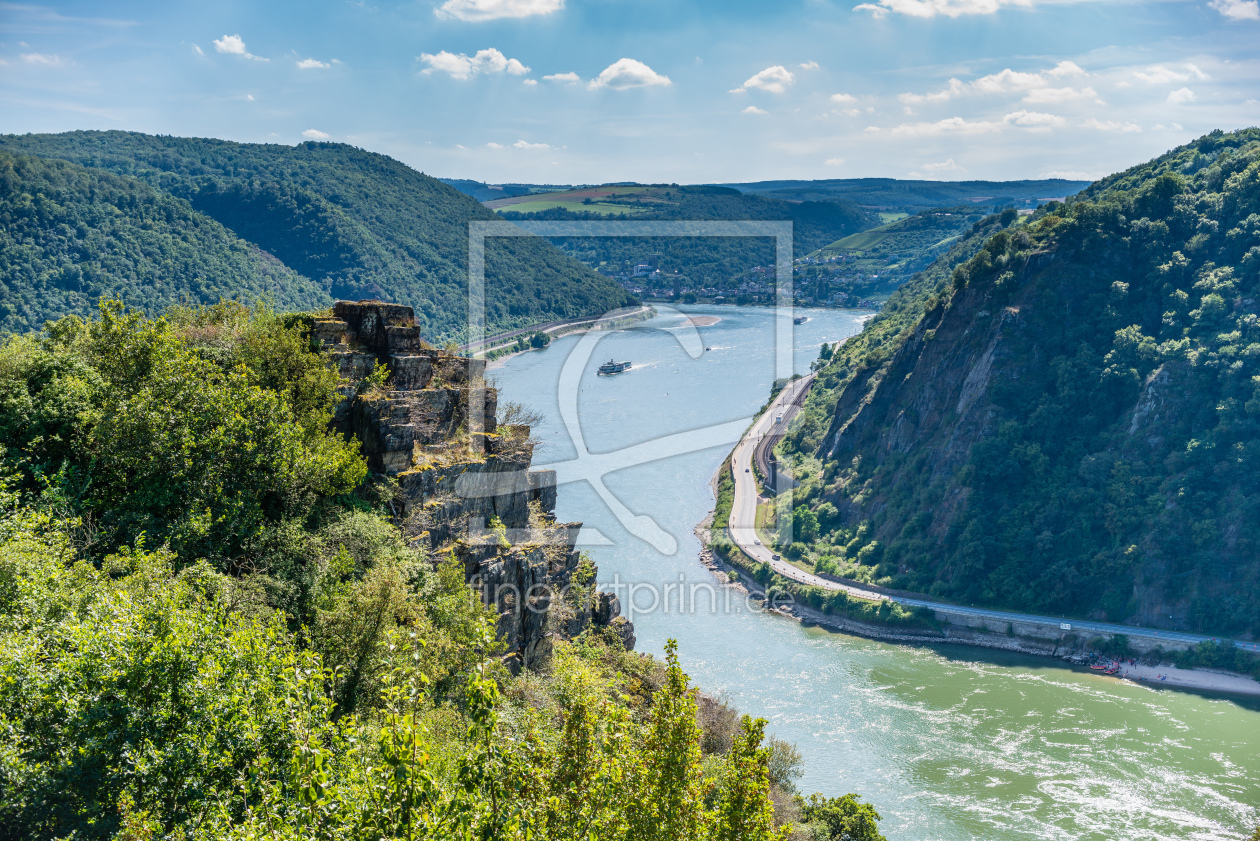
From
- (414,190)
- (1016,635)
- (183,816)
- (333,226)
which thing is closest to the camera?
(183,816)

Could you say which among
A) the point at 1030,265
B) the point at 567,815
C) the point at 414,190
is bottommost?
the point at 567,815

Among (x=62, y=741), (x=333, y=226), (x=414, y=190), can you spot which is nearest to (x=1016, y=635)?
(x=62, y=741)

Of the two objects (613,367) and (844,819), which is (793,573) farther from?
(613,367)

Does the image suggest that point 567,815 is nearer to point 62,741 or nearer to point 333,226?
point 62,741

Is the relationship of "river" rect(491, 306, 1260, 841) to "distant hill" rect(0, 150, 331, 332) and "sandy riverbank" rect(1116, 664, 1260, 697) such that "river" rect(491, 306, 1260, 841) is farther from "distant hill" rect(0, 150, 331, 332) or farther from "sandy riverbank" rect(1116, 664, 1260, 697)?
"distant hill" rect(0, 150, 331, 332)

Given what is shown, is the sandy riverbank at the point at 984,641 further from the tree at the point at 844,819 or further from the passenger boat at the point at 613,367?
the passenger boat at the point at 613,367

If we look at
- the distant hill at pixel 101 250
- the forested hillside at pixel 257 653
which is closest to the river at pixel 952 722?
the forested hillside at pixel 257 653

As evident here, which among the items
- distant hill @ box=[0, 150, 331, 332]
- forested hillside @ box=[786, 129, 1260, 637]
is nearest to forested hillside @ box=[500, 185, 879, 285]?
distant hill @ box=[0, 150, 331, 332]
